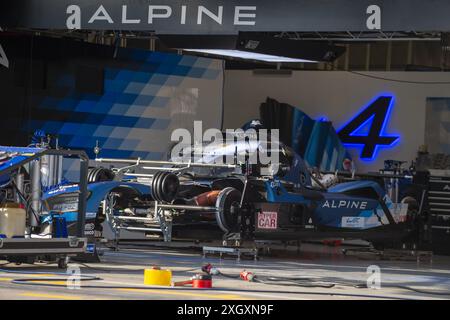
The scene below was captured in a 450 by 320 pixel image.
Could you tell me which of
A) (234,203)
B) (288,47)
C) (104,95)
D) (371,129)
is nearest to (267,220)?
(234,203)

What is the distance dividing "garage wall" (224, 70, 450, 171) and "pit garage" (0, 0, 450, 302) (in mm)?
34

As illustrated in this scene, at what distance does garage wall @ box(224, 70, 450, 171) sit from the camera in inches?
928

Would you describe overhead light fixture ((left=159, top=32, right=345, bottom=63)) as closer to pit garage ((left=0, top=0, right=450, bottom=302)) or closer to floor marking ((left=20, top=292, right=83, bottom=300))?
pit garage ((left=0, top=0, right=450, bottom=302))

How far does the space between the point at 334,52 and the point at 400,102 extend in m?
4.04

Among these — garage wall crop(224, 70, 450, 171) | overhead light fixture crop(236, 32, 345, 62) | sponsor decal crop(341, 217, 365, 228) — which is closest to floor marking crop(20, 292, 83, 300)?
sponsor decal crop(341, 217, 365, 228)

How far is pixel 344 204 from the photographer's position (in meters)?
16.5

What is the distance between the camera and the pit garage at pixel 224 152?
1187 cm

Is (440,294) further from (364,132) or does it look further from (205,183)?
(364,132)

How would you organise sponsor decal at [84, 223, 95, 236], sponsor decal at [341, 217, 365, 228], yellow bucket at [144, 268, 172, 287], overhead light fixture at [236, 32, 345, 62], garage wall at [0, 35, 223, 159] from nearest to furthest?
yellow bucket at [144, 268, 172, 287]
sponsor decal at [84, 223, 95, 236]
sponsor decal at [341, 217, 365, 228]
overhead light fixture at [236, 32, 345, 62]
garage wall at [0, 35, 223, 159]

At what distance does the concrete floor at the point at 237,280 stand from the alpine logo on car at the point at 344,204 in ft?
2.59

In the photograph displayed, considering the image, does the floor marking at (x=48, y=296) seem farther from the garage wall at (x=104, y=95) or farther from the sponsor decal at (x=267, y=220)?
the garage wall at (x=104, y=95)

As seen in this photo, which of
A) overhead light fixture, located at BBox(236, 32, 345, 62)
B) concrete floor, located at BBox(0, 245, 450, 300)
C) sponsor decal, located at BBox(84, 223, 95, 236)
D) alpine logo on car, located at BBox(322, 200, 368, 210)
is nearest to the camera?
concrete floor, located at BBox(0, 245, 450, 300)

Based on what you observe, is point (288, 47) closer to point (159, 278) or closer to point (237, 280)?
point (237, 280)

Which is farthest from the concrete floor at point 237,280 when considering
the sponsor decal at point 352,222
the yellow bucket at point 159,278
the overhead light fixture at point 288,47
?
the overhead light fixture at point 288,47
